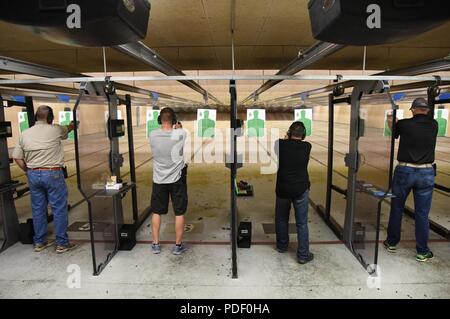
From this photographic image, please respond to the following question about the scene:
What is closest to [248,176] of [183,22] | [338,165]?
[338,165]

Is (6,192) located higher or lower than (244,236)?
higher

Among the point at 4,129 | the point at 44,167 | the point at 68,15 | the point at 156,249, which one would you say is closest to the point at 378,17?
the point at 68,15

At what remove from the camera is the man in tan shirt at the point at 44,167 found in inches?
117

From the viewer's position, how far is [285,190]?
288 centimetres

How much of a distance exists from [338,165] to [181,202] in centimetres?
607

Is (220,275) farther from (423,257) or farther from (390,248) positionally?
(423,257)

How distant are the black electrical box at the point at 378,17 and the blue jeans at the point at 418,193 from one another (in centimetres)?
175

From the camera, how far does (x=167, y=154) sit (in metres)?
2.96

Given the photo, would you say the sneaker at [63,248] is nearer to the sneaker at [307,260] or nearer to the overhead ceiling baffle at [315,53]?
the sneaker at [307,260]

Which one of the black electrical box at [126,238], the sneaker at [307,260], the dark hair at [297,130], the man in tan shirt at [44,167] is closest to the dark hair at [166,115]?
the man in tan shirt at [44,167]

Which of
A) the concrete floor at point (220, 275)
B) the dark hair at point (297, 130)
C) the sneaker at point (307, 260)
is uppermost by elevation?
the dark hair at point (297, 130)

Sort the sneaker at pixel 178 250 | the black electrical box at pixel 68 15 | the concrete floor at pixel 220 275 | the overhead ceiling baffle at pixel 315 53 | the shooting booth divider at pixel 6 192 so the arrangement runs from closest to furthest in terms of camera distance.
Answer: the black electrical box at pixel 68 15 → the concrete floor at pixel 220 275 → the overhead ceiling baffle at pixel 315 53 → the sneaker at pixel 178 250 → the shooting booth divider at pixel 6 192

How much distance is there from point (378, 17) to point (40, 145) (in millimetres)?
2965

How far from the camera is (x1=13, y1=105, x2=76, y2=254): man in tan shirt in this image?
2979 millimetres
